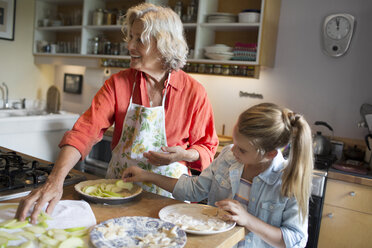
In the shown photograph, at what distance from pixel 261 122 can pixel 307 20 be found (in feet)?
6.49

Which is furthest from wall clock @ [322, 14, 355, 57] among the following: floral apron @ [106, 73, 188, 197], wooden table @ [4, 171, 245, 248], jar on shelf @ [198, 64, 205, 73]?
wooden table @ [4, 171, 245, 248]

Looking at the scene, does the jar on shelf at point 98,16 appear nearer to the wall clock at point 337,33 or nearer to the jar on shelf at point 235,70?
the jar on shelf at point 235,70

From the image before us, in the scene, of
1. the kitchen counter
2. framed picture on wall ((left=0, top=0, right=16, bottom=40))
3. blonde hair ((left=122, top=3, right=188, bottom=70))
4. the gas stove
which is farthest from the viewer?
framed picture on wall ((left=0, top=0, right=16, bottom=40))

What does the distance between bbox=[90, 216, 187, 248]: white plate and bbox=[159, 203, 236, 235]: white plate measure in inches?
2.0

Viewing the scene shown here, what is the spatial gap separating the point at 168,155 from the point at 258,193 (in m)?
0.39

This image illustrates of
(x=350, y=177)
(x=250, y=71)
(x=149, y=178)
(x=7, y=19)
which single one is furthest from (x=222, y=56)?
(x=7, y=19)

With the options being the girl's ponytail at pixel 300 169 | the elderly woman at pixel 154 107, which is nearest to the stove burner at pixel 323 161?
the elderly woman at pixel 154 107

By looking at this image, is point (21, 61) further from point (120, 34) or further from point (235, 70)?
point (235, 70)

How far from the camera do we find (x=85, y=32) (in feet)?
12.0

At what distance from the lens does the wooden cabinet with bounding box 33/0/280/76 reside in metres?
2.74

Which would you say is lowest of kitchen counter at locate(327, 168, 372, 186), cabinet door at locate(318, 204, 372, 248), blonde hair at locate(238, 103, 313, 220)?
cabinet door at locate(318, 204, 372, 248)

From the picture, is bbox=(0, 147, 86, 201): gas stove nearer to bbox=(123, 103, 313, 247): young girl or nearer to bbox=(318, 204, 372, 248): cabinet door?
bbox=(123, 103, 313, 247): young girl

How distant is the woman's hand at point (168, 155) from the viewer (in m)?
1.41

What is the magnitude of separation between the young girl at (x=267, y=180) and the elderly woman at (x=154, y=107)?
0.21 m
